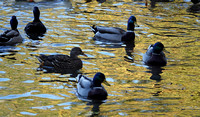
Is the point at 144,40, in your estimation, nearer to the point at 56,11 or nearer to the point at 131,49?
the point at 131,49

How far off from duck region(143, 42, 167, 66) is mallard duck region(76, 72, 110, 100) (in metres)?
3.16

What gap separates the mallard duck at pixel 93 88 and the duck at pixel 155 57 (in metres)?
3.16

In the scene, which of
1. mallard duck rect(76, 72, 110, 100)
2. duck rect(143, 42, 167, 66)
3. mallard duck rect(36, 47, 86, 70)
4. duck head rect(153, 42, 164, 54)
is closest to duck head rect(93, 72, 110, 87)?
mallard duck rect(76, 72, 110, 100)

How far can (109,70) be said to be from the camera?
12.0 meters

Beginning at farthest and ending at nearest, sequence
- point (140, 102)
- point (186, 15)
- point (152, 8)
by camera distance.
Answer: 1. point (152, 8)
2. point (186, 15)
3. point (140, 102)

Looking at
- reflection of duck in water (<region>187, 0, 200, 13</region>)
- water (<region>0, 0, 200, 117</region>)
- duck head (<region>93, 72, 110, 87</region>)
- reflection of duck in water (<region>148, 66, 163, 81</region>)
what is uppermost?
reflection of duck in water (<region>187, 0, 200, 13</region>)

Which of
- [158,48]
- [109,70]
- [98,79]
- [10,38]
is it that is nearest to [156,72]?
[158,48]

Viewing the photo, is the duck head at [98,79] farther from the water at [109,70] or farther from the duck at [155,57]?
the duck at [155,57]

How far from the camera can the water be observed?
912 cm

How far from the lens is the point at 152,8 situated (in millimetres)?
22672

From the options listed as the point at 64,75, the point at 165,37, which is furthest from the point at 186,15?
the point at 64,75

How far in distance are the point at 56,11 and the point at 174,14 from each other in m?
5.80

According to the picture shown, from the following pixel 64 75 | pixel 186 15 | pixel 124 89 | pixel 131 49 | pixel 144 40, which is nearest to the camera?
pixel 124 89

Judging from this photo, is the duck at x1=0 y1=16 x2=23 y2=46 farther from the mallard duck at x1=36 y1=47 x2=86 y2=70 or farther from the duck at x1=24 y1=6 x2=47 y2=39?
the mallard duck at x1=36 y1=47 x2=86 y2=70
